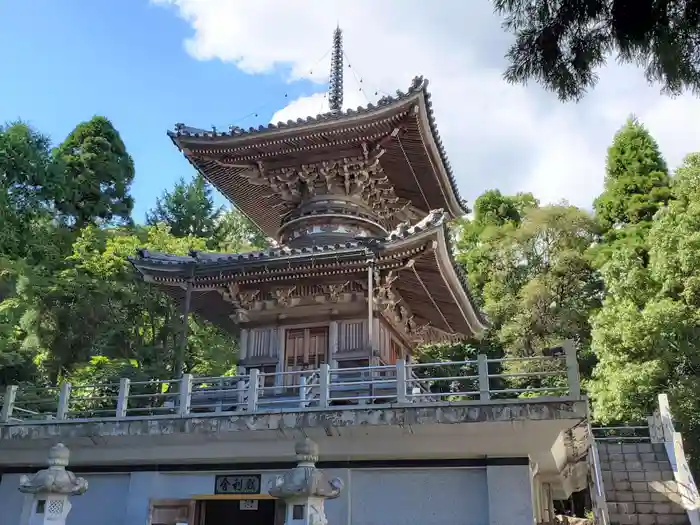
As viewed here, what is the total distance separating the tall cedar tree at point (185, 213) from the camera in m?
39.4

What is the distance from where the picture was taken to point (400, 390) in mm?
9969

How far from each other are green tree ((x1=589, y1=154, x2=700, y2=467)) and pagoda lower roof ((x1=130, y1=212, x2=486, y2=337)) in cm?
1163

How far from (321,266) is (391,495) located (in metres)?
4.55

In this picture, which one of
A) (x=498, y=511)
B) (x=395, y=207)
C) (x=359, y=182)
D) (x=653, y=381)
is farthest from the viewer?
(x=653, y=381)

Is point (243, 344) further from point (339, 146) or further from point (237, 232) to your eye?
point (237, 232)

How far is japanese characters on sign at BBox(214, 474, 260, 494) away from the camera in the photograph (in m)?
11.1

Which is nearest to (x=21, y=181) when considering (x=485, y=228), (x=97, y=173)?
(x=97, y=173)

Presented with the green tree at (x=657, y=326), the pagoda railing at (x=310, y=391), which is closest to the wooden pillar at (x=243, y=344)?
the pagoda railing at (x=310, y=391)

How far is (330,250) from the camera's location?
1230cm

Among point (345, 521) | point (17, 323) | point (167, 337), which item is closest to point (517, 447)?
point (345, 521)

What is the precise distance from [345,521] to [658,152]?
106 feet

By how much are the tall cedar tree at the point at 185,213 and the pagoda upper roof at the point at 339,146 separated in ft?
78.7

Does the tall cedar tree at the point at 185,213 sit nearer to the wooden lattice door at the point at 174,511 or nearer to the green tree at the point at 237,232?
the green tree at the point at 237,232

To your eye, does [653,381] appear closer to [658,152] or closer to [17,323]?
[658,152]
